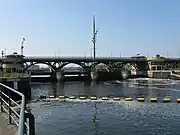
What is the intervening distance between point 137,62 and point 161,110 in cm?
13301

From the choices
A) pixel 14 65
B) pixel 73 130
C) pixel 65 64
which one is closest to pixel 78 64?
pixel 65 64

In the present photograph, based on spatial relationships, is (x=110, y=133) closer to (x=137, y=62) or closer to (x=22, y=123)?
(x=22, y=123)

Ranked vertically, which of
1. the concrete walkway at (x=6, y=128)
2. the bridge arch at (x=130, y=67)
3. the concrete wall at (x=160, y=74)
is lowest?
the concrete wall at (x=160, y=74)

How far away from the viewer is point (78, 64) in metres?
159

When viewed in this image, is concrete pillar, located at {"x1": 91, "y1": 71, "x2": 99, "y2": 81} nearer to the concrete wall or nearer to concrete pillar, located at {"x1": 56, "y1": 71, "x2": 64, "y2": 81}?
concrete pillar, located at {"x1": 56, "y1": 71, "x2": 64, "y2": 81}

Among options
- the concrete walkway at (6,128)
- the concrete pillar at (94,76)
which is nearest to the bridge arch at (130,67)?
the concrete pillar at (94,76)

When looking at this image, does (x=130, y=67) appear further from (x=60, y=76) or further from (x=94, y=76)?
(x=60, y=76)

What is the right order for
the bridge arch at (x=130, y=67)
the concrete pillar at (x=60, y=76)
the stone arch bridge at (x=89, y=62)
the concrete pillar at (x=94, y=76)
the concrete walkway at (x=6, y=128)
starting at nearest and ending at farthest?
1. the concrete walkway at (x=6, y=128)
2. the concrete pillar at (x=60, y=76)
3. the concrete pillar at (x=94, y=76)
4. the stone arch bridge at (x=89, y=62)
5. the bridge arch at (x=130, y=67)

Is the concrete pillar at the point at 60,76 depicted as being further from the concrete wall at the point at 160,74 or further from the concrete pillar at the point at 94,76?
the concrete wall at the point at 160,74

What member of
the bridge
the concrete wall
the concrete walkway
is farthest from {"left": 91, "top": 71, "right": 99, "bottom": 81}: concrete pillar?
the concrete walkway

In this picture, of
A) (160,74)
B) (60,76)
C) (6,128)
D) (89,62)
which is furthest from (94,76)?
(6,128)

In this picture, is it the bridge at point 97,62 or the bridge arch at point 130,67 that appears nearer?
the bridge at point 97,62

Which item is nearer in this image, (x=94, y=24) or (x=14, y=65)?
(x=14, y=65)

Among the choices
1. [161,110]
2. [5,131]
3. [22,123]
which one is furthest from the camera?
[161,110]
